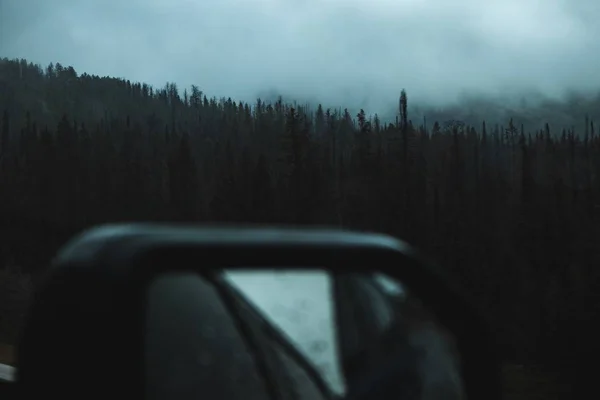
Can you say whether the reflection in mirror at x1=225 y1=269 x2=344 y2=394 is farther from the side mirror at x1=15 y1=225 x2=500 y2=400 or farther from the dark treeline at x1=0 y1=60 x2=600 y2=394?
the dark treeline at x1=0 y1=60 x2=600 y2=394

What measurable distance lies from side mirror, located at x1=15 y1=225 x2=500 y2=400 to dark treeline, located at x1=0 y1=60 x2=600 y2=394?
2929cm

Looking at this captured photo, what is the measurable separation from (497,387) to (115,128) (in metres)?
146

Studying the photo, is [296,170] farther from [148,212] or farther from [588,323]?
[588,323]

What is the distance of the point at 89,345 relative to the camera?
148 cm

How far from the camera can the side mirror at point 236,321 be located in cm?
152

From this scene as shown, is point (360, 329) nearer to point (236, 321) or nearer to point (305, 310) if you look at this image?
point (305, 310)

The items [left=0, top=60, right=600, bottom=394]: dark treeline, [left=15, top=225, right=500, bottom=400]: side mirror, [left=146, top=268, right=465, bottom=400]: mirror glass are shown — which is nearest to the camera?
[left=15, top=225, right=500, bottom=400]: side mirror

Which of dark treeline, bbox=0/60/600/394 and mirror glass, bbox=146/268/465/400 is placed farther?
dark treeline, bbox=0/60/600/394

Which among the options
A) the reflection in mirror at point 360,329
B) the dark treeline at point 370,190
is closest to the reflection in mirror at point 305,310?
the reflection in mirror at point 360,329

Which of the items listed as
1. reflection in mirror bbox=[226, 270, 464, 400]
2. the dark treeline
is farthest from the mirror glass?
Result: the dark treeline

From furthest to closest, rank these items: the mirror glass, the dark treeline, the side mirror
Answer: the dark treeline → the mirror glass → the side mirror

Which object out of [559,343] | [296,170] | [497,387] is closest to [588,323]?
[559,343]

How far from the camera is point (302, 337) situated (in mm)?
2266

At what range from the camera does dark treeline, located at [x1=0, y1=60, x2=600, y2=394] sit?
2298 inches
